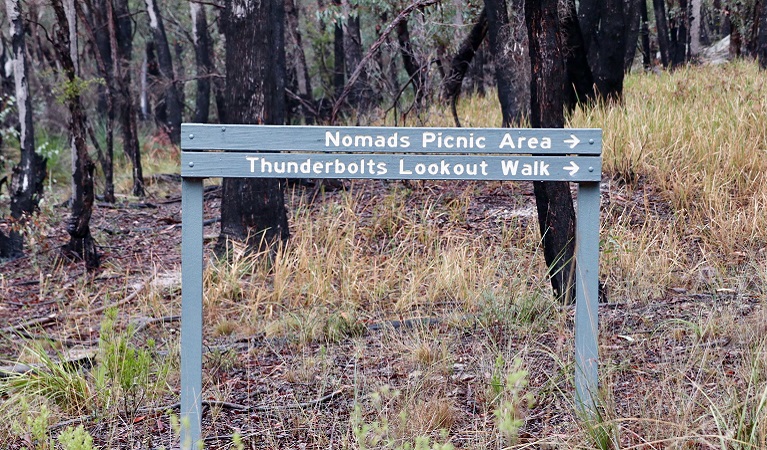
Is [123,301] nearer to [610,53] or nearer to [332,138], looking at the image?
[332,138]

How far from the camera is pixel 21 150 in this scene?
933 centimetres

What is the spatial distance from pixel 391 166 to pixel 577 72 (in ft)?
25.9

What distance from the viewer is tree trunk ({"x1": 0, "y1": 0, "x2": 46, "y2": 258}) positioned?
8953 mm

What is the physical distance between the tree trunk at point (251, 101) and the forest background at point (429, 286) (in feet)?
0.07

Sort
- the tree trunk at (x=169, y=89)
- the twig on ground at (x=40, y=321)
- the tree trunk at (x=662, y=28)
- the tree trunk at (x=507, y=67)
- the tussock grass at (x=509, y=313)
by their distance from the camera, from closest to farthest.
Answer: the tussock grass at (x=509, y=313)
the twig on ground at (x=40, y=321)
the tree trunk at (x=507, y=67)
the tree trunk at (x=169, y=89)
the tree trunk at (x=662, y=28)

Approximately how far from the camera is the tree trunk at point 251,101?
25.8ft

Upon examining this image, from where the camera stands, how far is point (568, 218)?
18.9ft

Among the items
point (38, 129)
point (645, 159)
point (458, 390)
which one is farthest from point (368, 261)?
point (38, 129)

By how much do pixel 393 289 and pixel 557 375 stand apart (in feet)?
8.05

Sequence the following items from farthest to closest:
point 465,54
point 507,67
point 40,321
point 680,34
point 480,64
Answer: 1. point 680,34
2. point 480,64
3. point 465,54
4. point 507,67
5. point 40,321

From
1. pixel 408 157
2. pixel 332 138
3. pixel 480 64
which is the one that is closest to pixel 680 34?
pixel 480 64

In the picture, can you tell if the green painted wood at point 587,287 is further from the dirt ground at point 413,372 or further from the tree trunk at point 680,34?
the tree trunk at point 680,34

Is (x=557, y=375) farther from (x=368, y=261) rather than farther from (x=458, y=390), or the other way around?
(x=368, y=261)

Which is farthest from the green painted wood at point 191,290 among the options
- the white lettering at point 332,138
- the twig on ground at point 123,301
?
the twig on ground at point 123,301
